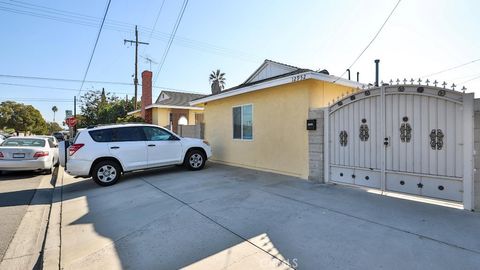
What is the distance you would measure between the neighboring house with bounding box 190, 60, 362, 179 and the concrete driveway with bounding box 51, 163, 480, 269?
1.70 m

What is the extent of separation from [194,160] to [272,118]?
10.0 feet

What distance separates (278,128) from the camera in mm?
8453

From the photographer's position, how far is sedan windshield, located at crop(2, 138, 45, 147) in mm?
10256

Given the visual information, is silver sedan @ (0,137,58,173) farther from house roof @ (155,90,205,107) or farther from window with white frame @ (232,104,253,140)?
house roof @ (155,90,205,107)

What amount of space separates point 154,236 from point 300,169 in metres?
4.79

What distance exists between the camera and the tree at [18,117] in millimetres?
52906

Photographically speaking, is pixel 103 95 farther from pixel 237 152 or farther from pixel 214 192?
pixel 214 192

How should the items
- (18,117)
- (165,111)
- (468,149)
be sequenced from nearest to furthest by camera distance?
(468,149) → (165,111) → (18,117)

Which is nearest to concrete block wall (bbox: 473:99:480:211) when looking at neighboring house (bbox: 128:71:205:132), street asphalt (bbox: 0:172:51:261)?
street asphalt (bbox: 0:172:51:261)

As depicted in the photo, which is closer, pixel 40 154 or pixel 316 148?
pixel 316 148

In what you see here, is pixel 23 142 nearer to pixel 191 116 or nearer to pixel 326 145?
pixel 326 145

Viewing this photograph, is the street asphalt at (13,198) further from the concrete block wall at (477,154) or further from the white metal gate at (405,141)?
the concrete block wall at (477,154)

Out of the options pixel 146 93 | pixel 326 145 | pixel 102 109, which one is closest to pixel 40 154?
pixel 326 145

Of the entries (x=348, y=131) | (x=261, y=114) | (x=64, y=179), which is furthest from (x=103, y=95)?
(x=348, y=131)
